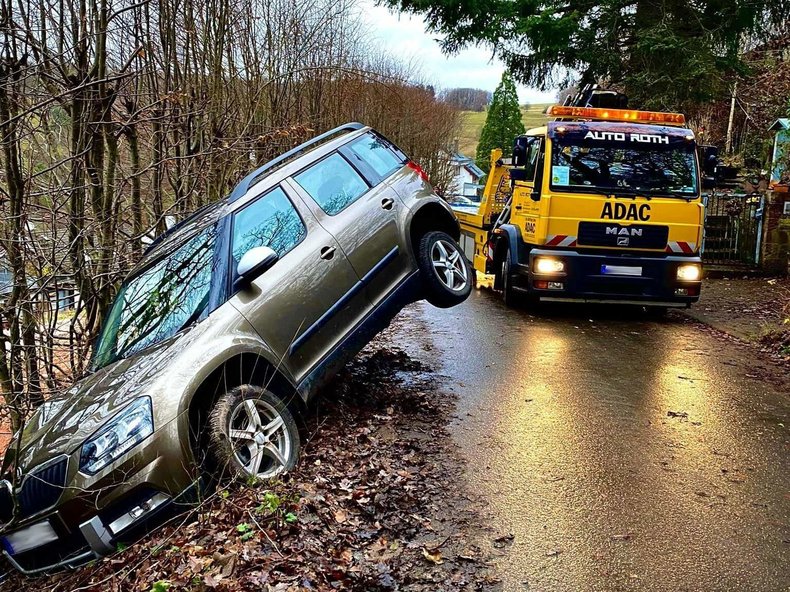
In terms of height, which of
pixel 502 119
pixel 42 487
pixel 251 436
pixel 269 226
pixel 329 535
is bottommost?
pixel 329 535

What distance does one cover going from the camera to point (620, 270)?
908 cm

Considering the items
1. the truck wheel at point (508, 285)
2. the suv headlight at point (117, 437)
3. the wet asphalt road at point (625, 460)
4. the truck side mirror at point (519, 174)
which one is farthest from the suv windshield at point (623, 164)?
the suv headlight at point (117, 437)

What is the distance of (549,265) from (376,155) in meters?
3.55

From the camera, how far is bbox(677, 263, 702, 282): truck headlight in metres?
9.06

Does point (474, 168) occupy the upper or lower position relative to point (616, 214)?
lower

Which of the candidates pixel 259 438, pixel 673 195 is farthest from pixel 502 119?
pixel 259 438

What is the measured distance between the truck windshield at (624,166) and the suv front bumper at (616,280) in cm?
94

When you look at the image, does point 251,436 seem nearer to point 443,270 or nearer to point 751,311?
point 443,270

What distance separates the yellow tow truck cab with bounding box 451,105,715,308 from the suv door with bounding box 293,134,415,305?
139 inches

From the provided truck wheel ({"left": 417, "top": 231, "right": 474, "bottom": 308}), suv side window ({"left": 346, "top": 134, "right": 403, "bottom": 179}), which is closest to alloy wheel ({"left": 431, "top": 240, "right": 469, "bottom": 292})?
truck wheel ({"left": 417, "top": 231, "right": 474, "bottom": 308})

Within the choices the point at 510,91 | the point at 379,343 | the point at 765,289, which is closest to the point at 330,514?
the point at 379,343

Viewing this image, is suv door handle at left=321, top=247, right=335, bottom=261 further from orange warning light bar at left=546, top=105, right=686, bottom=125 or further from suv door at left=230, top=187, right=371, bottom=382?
orange warning light bar at left=546, top=105, right=686, bottom=125

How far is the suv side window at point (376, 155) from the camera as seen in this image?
639cm

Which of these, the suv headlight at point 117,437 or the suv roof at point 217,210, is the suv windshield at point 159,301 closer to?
the suv roof at point 217,210
